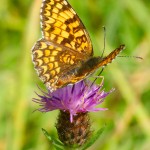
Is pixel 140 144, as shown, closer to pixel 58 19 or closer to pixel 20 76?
pixel 20 76

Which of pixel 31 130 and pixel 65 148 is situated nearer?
pixel 65 148

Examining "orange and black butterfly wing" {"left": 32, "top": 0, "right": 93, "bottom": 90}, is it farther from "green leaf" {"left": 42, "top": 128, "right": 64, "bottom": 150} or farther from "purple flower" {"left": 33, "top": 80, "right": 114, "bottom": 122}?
"green leaf" {"left": 42, "top": 128, "right": 64, "bottom": 150}

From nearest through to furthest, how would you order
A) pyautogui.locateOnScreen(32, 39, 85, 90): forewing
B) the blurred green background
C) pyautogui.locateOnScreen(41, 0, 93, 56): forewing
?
1. pyautogui.locateOnScreen(32, 39, 85, 90): forewing
2. pyautogui.locateOnScreen(41, 0, 93, 56): forewing
3. the blurred green background

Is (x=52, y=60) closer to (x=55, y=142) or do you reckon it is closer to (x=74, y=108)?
(x=74, y=108)

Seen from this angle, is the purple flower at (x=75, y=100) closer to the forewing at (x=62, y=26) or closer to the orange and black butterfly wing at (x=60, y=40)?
the orange and black butterfly wing at (x=60, y=40)

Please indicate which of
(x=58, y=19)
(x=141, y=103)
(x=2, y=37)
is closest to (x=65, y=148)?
(x=58, y=19)

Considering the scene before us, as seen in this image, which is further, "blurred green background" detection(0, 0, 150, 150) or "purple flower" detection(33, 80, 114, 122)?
"blurred green background" detection(0, 0, 150, 150)

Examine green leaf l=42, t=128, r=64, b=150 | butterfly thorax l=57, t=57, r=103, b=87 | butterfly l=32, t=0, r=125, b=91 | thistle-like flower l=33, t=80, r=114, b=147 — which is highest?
butterfly l=32, t=0, r=125, b=91

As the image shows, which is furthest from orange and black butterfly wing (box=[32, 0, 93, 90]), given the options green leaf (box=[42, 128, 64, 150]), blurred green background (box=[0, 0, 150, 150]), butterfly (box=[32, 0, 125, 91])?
blurred green background (box=[0, 0, 150, 150])
